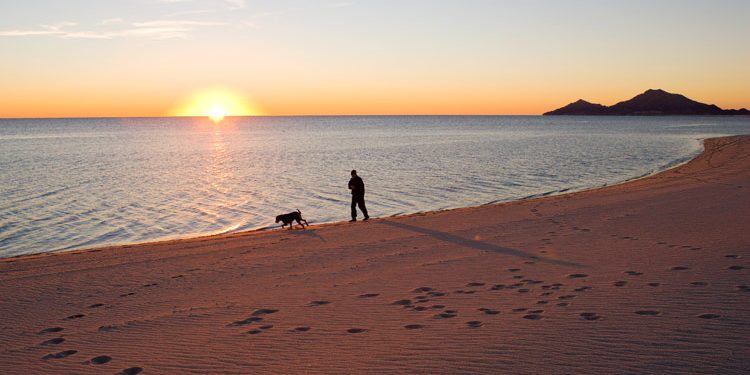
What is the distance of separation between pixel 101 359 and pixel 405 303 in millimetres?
3950

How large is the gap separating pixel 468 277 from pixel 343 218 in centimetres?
1187

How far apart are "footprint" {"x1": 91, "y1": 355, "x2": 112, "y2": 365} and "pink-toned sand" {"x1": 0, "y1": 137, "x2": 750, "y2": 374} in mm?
33

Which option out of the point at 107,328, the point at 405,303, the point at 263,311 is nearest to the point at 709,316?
the point at 405,303

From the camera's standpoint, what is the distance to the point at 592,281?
9000 mm

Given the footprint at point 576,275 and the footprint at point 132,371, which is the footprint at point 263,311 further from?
the footprint at point 576,275

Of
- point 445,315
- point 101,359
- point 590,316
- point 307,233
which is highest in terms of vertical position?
point 590,316

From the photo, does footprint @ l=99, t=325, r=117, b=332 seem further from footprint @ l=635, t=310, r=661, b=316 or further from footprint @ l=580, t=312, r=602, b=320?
footprint @ l=635, t=310, r=661, b=316

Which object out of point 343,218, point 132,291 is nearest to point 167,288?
point 132,291

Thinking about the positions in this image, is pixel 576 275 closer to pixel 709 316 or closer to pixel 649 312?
pixel 649 312

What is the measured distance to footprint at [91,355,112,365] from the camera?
21.4 feet

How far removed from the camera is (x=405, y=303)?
27.5 feet

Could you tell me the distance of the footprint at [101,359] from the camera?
257 inches

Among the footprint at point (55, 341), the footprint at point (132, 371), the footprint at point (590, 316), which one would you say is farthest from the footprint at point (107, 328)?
the footprint at point (590, 316)

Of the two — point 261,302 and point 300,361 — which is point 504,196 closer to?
point 261,302
